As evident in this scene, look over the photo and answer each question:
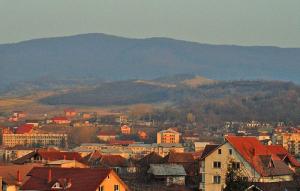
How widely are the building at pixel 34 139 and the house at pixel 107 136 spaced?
513 centimetres

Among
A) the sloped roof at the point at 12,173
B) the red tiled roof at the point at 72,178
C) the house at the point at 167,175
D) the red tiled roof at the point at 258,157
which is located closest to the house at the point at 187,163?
the house at the point at 167,175

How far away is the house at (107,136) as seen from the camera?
452 ft

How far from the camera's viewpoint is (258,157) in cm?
4100

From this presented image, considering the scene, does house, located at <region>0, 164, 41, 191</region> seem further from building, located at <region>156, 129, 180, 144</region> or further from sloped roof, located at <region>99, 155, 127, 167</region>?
building, located at <region>156, 129, 180, 144</region>

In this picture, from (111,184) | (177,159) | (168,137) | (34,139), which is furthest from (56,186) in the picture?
(34,139)

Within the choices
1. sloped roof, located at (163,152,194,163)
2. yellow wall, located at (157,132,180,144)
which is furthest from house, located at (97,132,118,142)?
sloped roof, located at (163,152,194,163)

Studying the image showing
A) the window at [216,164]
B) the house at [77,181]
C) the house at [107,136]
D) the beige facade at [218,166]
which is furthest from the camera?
the house at [107,136]

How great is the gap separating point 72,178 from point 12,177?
6.05 m

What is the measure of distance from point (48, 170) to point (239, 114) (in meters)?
144

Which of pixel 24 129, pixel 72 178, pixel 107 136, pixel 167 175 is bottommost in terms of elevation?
pixel 167 175

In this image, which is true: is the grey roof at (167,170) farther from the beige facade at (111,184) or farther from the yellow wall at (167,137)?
the yellow wall at (167,137)

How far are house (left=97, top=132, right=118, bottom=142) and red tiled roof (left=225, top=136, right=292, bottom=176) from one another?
94.2 m

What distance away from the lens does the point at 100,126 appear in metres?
160

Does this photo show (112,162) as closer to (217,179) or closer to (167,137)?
(217,179)
